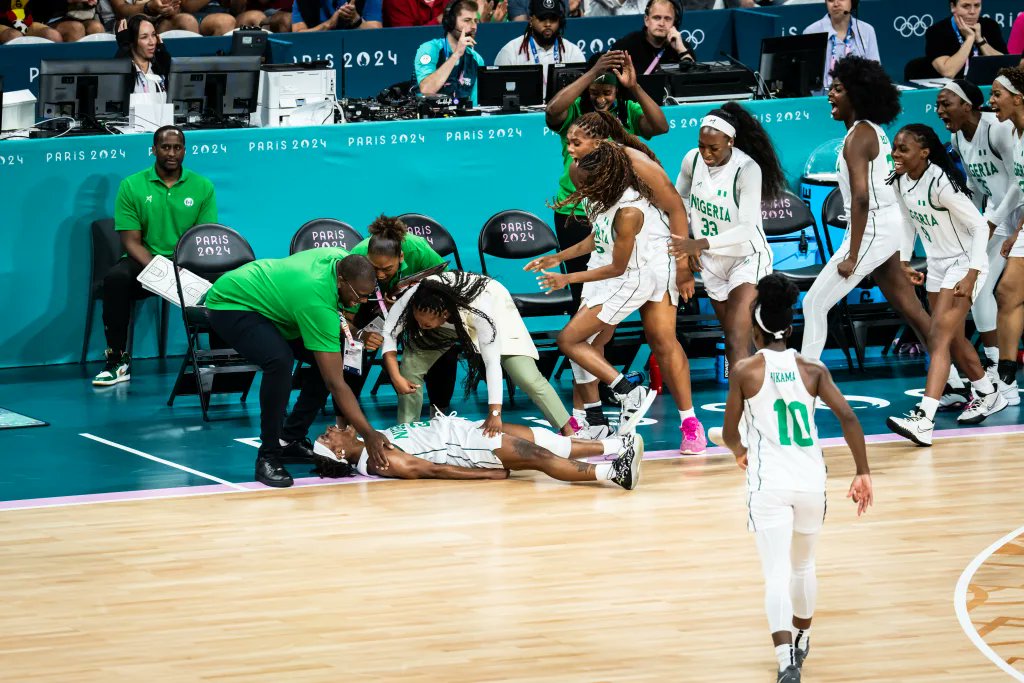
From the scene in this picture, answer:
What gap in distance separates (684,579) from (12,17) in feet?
29.9

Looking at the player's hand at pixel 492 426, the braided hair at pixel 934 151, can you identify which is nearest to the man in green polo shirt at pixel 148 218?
the player's hand at pixel 492 426

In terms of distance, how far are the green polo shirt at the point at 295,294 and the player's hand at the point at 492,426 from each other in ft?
2.55

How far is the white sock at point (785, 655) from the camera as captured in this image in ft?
15.9

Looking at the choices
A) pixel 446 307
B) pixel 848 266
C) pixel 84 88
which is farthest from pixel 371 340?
pixel 84 88

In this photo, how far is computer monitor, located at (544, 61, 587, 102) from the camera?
10.5 meters

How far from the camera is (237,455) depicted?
8.44 m

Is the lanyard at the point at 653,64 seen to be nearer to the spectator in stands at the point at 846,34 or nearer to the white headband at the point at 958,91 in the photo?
the spectator in stands at the point at 846,34

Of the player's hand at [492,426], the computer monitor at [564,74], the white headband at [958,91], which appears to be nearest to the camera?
the player's hand at [492,426]

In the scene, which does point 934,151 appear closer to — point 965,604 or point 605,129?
point 605,129

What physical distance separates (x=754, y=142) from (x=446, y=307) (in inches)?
73.4

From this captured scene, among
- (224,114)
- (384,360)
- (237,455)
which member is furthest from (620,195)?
(224,114)

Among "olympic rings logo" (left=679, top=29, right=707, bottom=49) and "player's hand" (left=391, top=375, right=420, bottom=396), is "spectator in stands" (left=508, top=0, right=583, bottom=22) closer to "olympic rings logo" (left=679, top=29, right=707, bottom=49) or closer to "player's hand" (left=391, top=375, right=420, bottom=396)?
"olympic rings logo" (left=679, top=29, right=707, bottom=49)

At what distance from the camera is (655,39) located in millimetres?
10711

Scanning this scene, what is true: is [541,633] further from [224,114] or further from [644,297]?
Answer: [224,114]
